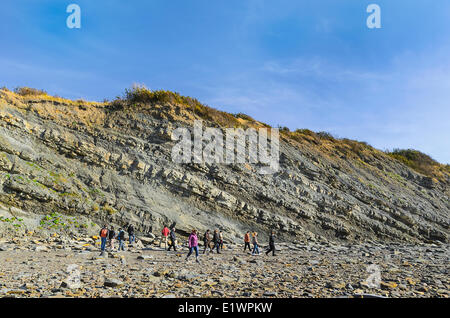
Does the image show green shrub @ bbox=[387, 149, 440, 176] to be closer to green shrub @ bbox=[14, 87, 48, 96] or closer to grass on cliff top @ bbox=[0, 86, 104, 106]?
grass on cliff top @ bbox=[0, 86, 104, 106]

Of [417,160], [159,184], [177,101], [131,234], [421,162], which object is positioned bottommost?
[131,234]

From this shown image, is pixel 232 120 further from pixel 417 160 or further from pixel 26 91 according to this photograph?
pixel 417 160

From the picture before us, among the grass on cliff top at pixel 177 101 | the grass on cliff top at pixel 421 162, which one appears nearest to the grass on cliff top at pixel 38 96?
the grass on cliff top at pixel 177 101

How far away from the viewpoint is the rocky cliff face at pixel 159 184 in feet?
62.0

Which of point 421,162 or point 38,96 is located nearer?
point 38,96

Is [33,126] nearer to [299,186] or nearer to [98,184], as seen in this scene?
[98,184]

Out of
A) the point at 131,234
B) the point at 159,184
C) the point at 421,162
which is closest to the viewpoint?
the point at 131,234

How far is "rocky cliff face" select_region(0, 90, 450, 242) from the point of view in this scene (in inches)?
744

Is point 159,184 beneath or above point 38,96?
beneath

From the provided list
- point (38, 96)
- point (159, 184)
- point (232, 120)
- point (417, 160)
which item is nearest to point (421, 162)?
point (417, 160)

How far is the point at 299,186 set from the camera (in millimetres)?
26656

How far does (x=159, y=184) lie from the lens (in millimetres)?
22219

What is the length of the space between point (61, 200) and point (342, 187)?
2599 cm
